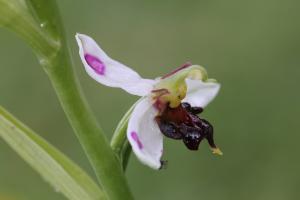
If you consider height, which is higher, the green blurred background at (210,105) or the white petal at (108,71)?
the white petal at (108,71)

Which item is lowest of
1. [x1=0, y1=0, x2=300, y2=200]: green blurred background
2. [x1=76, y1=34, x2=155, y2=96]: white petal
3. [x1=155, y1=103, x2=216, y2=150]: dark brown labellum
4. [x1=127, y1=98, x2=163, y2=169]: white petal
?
[x1=0, y1=0, x2=300, y2=200]: green blurred background

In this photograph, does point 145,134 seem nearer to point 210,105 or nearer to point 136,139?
point 136,139

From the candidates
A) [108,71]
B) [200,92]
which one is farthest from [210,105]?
A: [108,71]

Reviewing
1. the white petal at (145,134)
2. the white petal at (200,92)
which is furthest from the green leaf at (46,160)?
the white petal at (200,92)

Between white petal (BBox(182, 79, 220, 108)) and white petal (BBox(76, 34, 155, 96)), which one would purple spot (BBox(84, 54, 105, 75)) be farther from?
white petal (BBox(182, 79, 220, 108))

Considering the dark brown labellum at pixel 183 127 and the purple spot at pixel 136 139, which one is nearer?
the purple spot at pixel 136 139

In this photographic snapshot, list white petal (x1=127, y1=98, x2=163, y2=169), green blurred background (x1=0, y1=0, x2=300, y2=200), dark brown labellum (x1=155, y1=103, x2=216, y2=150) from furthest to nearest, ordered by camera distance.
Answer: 1. green blurred background (x1=0, y1=0, x2=300, y2=200)
2. dark brown labellum (x1=155, y1=103, x2=216, y2=150)
3. white petal (x1=127, y1=98, x2=163, y2=169)

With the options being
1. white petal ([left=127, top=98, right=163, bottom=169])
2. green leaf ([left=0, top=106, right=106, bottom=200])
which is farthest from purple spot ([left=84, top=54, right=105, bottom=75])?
green leaf ([left=0, top=106, right=106, bottom=200])

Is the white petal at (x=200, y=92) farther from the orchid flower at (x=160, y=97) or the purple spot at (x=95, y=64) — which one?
the purple spot at (x=95, y=64)
